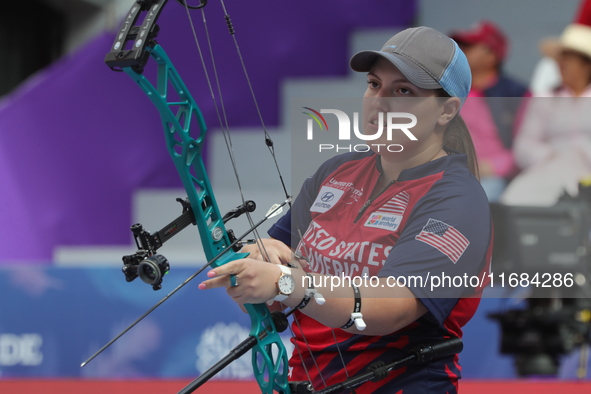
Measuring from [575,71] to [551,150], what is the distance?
1.10m

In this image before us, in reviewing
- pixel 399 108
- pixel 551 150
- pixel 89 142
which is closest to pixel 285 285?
pixel 399 108

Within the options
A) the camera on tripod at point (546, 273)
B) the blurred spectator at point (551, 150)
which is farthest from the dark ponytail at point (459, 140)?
the blurred spectator at point (551, 150)

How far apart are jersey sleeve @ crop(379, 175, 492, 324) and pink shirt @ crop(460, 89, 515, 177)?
206mm

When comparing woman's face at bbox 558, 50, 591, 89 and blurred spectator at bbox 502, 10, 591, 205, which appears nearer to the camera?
blurred spectator at bbox 502, 10, 591, 205

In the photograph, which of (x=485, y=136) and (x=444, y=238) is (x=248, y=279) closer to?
(x=444, y=238)

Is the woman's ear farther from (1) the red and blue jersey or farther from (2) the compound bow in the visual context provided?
(2) the compound bow

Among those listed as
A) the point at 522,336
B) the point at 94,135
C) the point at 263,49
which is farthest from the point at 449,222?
the point at 94,135

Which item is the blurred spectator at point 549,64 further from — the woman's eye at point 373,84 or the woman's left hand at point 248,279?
the woman's left hand at point 248,279

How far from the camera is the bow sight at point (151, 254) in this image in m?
1.31

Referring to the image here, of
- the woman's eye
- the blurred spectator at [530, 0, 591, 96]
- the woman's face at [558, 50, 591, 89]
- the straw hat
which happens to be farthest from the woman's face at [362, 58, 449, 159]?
the blurred spectator at [530, 0, 591, 96]

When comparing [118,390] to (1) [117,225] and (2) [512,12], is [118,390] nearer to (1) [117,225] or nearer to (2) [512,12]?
(1) [117,225]

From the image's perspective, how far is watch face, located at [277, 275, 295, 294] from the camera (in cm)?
126

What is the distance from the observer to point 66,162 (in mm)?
4633

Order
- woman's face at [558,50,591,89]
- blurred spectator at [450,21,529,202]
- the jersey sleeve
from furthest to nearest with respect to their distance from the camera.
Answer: woman's face at [558,50,591,89], blurred spectator at [450,21,529,202], the jersey sleeve
